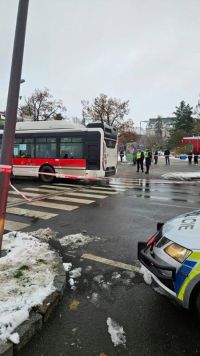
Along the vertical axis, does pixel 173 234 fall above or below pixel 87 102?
below

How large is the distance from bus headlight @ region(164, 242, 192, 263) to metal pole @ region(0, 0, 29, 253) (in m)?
2.54

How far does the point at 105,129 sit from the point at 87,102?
108ft

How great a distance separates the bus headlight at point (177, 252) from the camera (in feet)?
8.98

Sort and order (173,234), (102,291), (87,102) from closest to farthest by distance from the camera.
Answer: (173,234)
(102,291)
(87,102)

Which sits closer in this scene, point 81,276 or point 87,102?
point 81,276

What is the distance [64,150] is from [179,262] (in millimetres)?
12370

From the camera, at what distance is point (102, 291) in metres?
3.63

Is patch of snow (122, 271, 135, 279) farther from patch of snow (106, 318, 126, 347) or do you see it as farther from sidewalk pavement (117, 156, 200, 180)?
sidewalk pavement (117, 156, 200, 180)

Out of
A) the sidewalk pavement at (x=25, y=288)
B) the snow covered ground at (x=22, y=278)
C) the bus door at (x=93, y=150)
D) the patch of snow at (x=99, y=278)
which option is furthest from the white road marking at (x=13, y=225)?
the bus door at (x=93, y=150)

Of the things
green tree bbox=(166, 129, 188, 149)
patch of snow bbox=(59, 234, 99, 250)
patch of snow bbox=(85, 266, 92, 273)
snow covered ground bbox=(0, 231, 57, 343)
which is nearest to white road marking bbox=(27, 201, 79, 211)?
patch of snow bbox=(59, 234, 99, 250)

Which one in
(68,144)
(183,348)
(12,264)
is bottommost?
(183,348)

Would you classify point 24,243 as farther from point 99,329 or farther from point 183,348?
point 183,348

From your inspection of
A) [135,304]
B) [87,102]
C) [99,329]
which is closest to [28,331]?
[99,329]

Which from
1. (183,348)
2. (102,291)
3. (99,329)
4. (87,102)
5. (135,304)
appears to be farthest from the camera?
(87,102)
